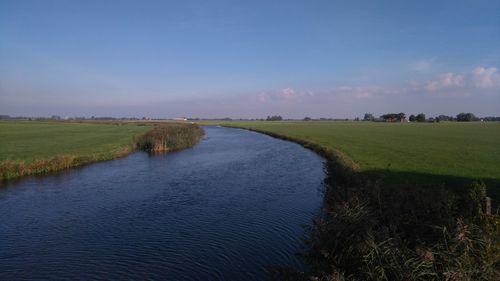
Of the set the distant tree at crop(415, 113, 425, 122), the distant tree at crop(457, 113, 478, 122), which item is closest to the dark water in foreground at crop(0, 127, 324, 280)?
the distant tree at crop(415, 113, 425, 122)

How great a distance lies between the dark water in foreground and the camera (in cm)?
1027

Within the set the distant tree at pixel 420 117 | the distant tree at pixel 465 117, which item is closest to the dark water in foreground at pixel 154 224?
the distant tree at pixel 420 117

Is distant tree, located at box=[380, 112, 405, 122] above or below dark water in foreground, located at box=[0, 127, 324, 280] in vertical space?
above

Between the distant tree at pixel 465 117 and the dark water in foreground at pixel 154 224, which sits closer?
the dark water in foreground at pixel 154 224

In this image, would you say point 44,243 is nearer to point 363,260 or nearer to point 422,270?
point 363,260

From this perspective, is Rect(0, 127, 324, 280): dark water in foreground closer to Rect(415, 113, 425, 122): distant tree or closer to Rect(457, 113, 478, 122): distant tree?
Rect(415, 113, 425, 122): distant tree

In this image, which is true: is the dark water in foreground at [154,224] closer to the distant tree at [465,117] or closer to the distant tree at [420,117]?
the distant tree at [420,117]

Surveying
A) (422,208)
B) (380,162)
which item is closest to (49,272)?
(422,208)

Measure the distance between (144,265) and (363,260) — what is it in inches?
280

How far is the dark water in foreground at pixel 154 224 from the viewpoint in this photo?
33.7ft

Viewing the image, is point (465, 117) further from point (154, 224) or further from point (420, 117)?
point (154, 224)

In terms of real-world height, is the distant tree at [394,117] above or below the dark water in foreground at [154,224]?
above

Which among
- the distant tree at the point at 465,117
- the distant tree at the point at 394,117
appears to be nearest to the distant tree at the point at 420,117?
the distant tree at the point at 394,117

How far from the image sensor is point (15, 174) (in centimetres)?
2414
